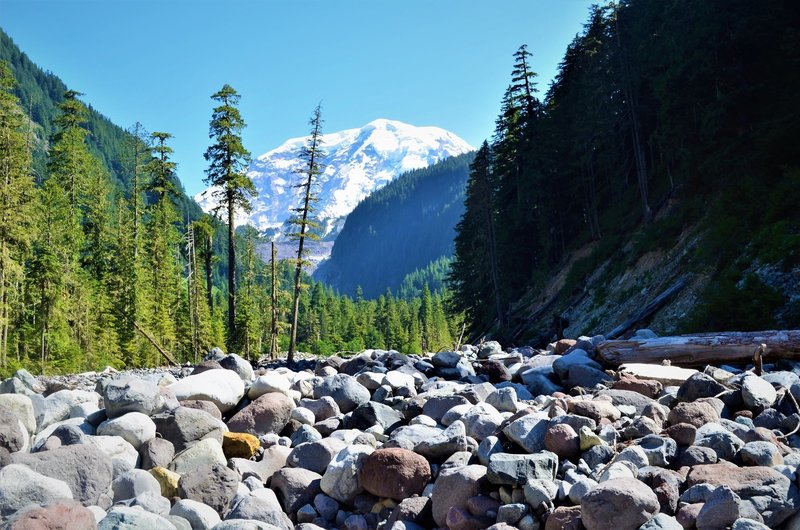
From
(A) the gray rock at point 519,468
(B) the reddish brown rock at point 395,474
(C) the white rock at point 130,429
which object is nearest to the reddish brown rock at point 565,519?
(A) the gray rock at point 519,468

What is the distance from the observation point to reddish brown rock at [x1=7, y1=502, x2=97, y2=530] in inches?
170

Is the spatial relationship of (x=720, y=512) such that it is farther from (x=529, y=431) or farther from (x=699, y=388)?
(x=699, y=388)

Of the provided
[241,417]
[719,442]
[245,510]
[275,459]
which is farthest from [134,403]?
[719,442]

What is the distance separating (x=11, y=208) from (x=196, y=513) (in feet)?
81.2

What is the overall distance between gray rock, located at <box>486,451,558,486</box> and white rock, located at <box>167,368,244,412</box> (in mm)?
4467

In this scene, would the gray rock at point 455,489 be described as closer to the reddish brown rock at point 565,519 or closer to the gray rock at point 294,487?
the reddish brown rock at point 565,519

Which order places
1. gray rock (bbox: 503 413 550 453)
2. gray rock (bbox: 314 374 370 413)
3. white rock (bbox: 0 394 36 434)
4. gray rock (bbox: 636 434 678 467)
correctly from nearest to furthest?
1. gray rock (bbox: 636 434 678 467)
2. gray rock (bbox: 503 413 550 453)
3. white rock (bbox: 0 394 36 434)
4. gray rock (bbox: 314 374 370 413)

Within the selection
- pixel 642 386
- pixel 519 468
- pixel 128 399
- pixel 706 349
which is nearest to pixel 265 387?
pixel 128 399

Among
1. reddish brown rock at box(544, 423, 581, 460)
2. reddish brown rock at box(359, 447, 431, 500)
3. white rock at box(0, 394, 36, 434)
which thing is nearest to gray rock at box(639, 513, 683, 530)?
reddish brown rock at box(544, 423, 581, 460)

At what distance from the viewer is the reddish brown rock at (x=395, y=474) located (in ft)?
20.3

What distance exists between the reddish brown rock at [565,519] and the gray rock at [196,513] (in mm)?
3003

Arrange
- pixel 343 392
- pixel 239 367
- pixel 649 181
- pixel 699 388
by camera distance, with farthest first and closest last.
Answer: pixel 649 181 → pixel 239 367 → pixel 343 392 → pixel 699 388

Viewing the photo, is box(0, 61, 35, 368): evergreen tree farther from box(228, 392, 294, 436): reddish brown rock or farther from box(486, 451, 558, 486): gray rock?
box(486, 451, 558, 486): gray rock

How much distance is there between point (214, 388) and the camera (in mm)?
8586
